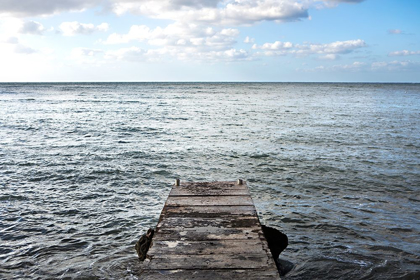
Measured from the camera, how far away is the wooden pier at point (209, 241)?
13.8 ft

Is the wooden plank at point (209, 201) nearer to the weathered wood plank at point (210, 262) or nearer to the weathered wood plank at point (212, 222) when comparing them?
the weathered wood plank at point (212, 222)

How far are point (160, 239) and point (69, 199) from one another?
5.80 meters

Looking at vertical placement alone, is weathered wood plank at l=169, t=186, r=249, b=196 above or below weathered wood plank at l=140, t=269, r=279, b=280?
above

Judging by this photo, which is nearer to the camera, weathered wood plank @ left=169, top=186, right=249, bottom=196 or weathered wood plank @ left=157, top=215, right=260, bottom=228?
weathered wood plank @ left=157, top=215, right=260, bottom=228

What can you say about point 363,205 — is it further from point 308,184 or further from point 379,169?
point 379,169

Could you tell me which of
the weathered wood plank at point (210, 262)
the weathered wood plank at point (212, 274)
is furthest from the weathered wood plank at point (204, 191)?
the weathered wood plank at point (212, 274)

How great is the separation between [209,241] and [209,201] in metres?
1.78

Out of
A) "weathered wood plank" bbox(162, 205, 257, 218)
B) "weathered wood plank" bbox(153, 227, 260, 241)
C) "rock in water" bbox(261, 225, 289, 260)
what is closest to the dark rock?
"rock in water" bbox(261, 225, 289, 260)

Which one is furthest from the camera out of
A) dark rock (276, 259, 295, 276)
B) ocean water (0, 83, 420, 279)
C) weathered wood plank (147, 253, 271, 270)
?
ocean water (0, 83, 420, 279)

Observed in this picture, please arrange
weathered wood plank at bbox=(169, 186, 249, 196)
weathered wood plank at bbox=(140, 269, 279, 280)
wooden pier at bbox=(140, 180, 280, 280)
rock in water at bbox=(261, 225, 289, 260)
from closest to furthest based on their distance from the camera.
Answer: weathered wood plank at bbox=(140, 269, 279, 280), wooden pier at bbox=(140, 180, 280, 280), rock in water at bbox=(261, 225, 289, 260), weathered wood plank at bbox=(169, 186, 249, 196)

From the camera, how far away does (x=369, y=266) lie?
6.51 meters

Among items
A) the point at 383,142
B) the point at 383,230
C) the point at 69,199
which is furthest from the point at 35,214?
the point at 383,142

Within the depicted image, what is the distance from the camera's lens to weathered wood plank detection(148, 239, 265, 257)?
4.71 metres

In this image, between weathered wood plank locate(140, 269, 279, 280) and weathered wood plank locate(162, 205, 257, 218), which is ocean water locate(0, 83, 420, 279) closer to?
weathered wood plank locate(162, 205, 257, 218)
